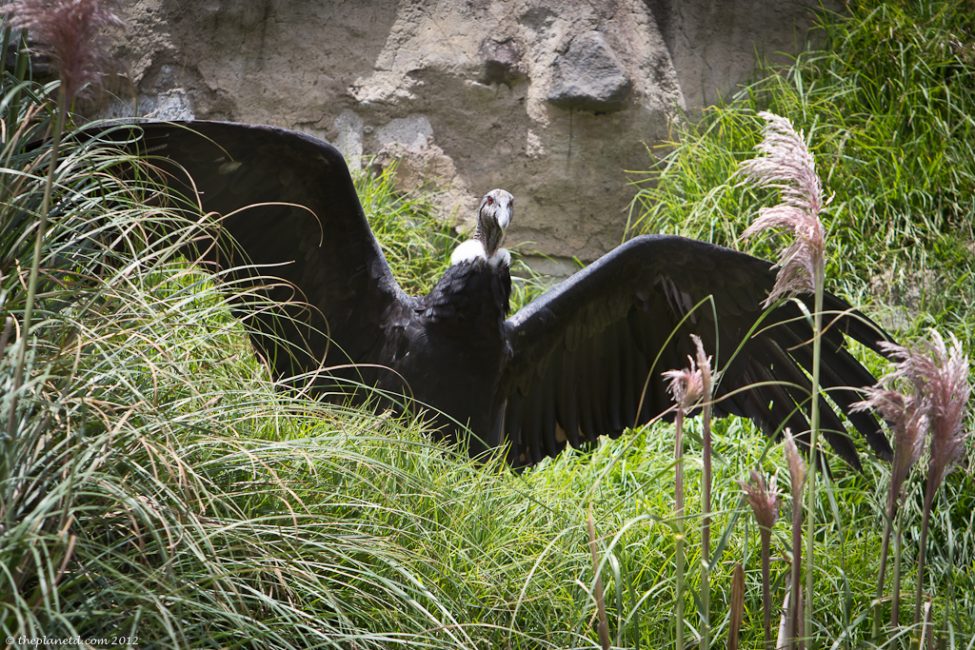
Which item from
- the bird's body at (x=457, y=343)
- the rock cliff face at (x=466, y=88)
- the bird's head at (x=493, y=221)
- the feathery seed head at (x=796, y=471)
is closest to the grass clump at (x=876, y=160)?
the rock cliff face at (x=466, y=88)

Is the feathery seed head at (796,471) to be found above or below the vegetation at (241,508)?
above

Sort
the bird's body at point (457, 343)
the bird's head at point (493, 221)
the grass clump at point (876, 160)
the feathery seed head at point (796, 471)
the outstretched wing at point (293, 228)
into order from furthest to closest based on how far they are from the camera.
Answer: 1. the grass clump at point (876, 160)
2. the bird's head at point (493, 221)
3. the bird's body at point (457, 343)
4. the outstretched wing at point (293, 228)
5. the feathery seed head at point (796, 471)

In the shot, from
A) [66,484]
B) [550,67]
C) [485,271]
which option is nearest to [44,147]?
[66,484]

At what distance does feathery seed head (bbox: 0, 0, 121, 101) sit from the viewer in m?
1.45

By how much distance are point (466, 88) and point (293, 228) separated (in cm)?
228

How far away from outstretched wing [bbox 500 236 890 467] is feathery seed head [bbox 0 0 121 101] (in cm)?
246

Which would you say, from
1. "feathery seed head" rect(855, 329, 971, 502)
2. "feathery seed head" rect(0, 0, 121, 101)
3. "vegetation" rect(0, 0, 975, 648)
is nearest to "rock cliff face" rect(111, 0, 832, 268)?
"vegetation" rect(0, 0, 975, 648)

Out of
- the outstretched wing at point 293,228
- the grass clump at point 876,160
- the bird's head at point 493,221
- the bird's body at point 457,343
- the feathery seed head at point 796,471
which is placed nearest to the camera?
the feathery seed head at point 796,471

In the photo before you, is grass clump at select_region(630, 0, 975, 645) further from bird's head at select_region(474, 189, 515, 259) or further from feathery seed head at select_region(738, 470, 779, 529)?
feathery seed head at select_region(738, 470, 779, 529)

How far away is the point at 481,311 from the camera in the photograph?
3.69 meters

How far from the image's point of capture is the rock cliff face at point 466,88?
5.61m

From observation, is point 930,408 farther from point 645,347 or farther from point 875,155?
point 875,155

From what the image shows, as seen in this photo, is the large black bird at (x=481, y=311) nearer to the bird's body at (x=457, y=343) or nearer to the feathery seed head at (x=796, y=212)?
the bird's body at (x=457, y=343)

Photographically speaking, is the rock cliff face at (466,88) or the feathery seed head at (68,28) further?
the rock cliff face at (466,88)
